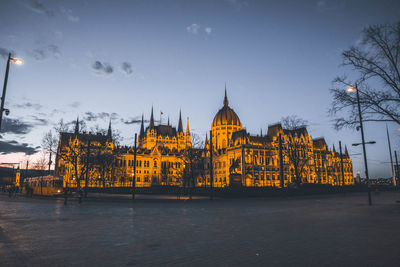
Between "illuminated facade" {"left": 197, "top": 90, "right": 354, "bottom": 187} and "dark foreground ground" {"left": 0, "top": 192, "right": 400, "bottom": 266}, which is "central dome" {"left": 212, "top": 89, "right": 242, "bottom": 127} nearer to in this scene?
"illuminated facade" {"left": 197, "top": 90, "right": 354, "bottom": 187}

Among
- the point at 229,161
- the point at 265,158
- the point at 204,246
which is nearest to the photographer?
the point at 204,246

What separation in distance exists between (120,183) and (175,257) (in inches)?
4692

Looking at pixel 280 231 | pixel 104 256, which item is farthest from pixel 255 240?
pixel 104 256

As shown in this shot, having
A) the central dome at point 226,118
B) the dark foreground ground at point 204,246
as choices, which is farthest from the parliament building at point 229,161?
the dark foreground ground at point 204,246

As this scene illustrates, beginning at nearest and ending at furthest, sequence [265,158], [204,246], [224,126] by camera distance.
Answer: [204,246], [265,158], [224,126]

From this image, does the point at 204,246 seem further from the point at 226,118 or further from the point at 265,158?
the point at 226,118

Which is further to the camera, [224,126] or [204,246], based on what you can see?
[224,126]

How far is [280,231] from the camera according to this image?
1067 centimetres

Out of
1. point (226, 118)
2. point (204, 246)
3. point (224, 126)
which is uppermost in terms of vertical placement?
point (226, 118)

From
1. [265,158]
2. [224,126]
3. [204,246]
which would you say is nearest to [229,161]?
[265,158]

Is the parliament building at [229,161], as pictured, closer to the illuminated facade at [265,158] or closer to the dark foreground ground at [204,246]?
Answer: the illuminated facade at [265,158]

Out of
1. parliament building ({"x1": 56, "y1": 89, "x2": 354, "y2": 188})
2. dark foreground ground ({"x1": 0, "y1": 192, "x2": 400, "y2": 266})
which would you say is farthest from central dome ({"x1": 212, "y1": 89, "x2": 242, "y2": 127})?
dark foreground ground ({"x1": 0, "y1": 192, "x2": 400, "y2": 266})

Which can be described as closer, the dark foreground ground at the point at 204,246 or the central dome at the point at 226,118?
the dark foreground ground at the point at 204,246

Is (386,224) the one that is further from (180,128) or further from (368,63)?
(180,128)
